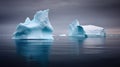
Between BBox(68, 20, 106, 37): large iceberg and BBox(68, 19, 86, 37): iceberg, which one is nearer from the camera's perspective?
BBox(68, 19, 86, 37): iceberg

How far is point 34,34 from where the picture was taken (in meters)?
36.1

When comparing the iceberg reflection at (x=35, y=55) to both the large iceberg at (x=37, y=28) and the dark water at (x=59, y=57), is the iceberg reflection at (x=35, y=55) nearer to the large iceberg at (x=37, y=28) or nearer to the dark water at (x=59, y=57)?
the dark water at (x=59, y=57)

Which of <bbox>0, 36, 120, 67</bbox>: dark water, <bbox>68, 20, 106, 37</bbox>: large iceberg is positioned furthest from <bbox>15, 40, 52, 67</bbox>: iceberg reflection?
<bbox>68, 20, 106, 37</bbox>: large iceberg

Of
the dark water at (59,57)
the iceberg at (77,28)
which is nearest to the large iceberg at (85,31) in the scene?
the iceberg at (77,28)

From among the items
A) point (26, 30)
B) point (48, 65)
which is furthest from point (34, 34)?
point (48, 65)

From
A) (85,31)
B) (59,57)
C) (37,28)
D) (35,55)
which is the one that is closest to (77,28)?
(85,31)

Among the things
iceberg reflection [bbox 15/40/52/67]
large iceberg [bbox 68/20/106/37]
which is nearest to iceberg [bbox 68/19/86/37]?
large iceberg [bbox 68/20/106/37]

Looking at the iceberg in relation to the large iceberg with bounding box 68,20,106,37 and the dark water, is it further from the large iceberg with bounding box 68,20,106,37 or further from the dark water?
the dark water

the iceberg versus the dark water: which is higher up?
the iceberg

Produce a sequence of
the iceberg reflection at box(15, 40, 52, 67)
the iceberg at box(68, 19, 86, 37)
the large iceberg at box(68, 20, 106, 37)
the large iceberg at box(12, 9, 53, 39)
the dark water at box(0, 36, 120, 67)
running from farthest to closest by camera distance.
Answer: the large iceberg at box(68, 20, 106, 37), the iceberg at box(68, 19, 86, 37), the large iceberg at box(12, 9, 53, 39), the iceberg reflection at box(15, 40, 52, 67), the dark water at box(0, 36, 120, 67)

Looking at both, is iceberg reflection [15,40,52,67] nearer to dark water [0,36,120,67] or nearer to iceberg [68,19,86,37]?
dark water [0,36,120,67]

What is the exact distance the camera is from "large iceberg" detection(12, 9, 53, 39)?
3466cm

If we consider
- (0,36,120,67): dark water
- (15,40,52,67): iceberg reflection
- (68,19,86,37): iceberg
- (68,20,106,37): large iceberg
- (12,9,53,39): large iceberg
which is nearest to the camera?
(0,36,120,67): dark water

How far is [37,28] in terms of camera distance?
115 feet
